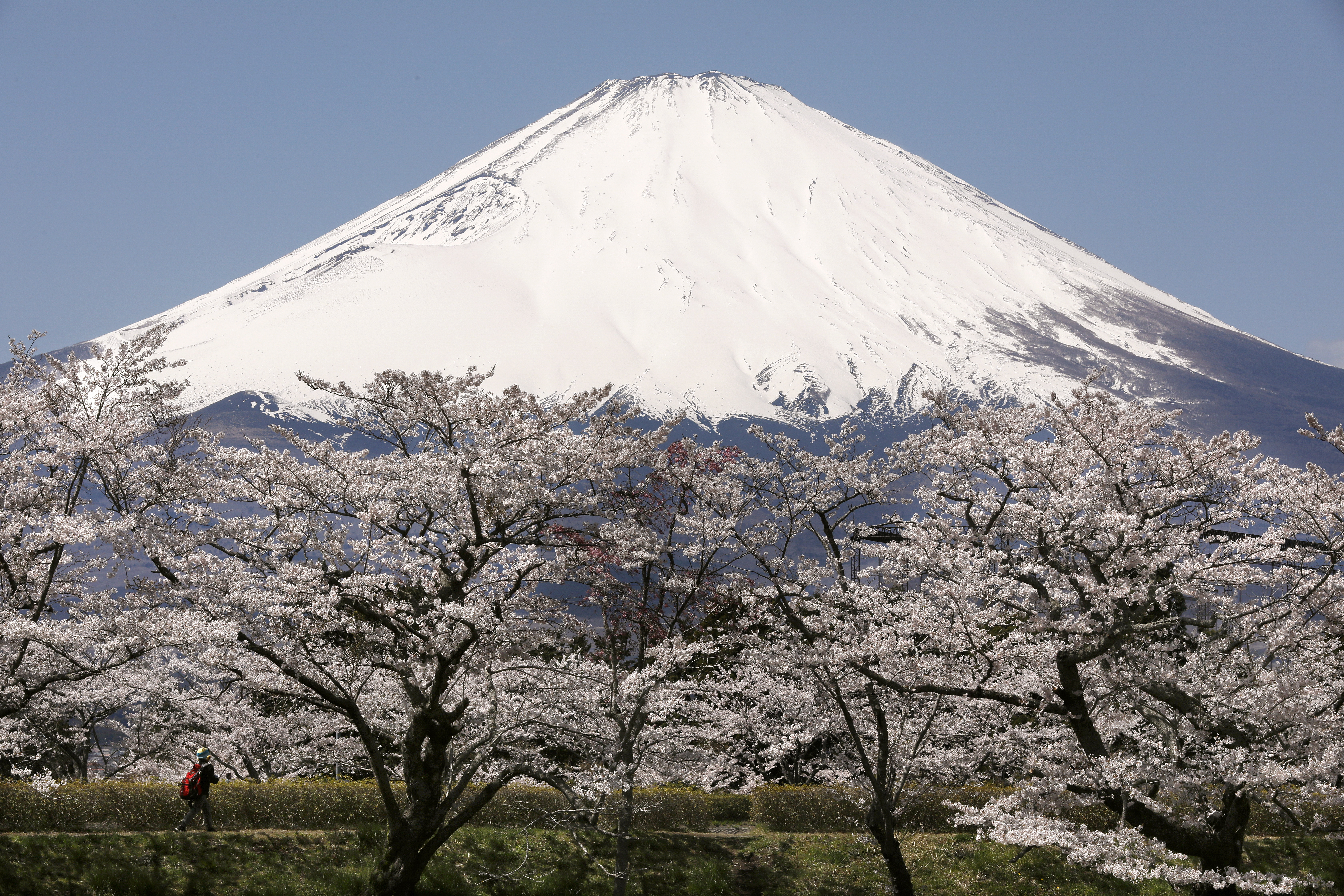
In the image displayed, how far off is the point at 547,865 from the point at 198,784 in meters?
4.83

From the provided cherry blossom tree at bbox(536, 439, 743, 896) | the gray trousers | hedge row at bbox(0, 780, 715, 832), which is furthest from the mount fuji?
the gray trousers

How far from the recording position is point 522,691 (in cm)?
1251

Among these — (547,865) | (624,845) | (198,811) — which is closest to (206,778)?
(198,811)

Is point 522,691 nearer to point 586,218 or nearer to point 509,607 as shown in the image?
point 509,607

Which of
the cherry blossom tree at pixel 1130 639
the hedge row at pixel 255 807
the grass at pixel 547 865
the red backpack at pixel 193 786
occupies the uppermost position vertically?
the cherry blossom tree at pixel 1130 639

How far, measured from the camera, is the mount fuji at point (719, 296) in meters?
131

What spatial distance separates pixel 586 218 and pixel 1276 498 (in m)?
144

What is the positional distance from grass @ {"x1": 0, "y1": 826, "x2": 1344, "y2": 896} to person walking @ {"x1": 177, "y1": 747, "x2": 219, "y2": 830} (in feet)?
0.82

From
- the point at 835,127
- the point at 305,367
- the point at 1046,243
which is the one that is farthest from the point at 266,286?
the point at 1046,243

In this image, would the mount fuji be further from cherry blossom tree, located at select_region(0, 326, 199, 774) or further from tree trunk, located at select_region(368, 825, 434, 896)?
tree trunk, located at select_region(368, 825, 434, 896)

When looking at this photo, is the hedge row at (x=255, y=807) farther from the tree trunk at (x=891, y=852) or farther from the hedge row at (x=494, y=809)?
the tree trunk at (x=891, y=852)

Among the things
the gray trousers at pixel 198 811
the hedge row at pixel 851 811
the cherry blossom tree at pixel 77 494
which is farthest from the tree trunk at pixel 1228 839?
the gray trousers at pixel 198 811

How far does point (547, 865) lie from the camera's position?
13109 mm

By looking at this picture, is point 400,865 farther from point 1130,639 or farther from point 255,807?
point 1130,639
